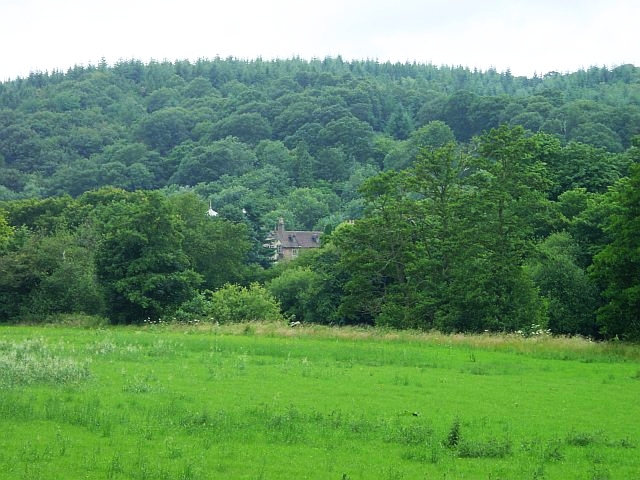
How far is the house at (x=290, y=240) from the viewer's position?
140 m

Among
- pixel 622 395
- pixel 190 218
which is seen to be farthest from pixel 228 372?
pixel 190 218

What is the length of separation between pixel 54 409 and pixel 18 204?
294ft

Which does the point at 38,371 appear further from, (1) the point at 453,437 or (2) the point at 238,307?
(2) the point at 238,307

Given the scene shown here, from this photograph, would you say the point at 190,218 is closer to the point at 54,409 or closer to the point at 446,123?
the point at 54,409

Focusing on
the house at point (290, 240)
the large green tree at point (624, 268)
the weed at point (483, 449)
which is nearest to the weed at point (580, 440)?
the weed at point (483, 449)

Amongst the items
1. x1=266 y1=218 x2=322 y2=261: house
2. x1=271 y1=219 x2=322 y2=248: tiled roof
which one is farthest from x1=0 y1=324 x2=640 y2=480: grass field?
x1=271 y1=219 x2=322 y2=248: tiled roof

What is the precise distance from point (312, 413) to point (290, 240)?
122995 millimetres

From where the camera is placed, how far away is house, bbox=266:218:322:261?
140m

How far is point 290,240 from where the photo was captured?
143 m

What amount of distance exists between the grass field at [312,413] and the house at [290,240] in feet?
344

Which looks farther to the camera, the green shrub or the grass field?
the green shrub

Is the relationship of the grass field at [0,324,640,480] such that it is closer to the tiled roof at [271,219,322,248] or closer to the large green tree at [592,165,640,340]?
the large green tree at [592,165,640,340]

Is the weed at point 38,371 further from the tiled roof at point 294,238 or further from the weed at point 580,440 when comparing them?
the tiled roof at point 294,238

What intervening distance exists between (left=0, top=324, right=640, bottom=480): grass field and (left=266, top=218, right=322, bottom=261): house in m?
105
